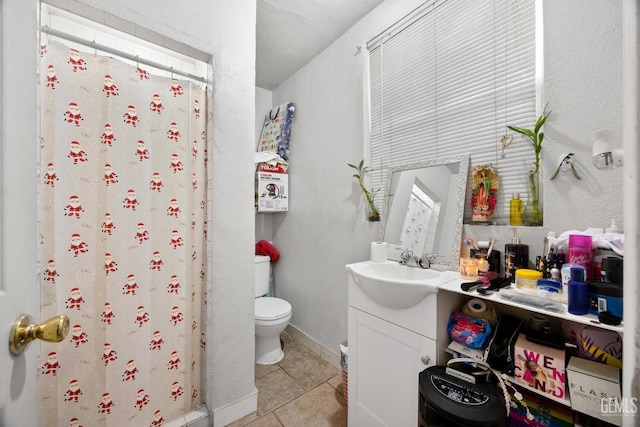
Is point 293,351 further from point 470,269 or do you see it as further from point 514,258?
point 514,258

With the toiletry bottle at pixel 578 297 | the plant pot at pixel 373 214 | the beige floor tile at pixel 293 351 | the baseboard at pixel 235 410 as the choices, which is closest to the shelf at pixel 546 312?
the toiletry bottle at pixel 578 297

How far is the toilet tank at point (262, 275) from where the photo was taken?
242cm

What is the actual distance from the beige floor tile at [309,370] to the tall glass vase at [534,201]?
5.48 feet

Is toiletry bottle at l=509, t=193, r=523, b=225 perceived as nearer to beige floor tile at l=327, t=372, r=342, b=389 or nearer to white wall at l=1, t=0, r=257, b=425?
white wall at l=1, t=0, r=257, b=425

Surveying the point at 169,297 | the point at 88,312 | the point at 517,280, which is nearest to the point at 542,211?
the point at 517,280

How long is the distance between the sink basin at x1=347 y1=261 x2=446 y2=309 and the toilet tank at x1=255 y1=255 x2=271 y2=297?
1264 mm

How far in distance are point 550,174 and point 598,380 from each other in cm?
74

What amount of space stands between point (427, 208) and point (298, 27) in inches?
66.7

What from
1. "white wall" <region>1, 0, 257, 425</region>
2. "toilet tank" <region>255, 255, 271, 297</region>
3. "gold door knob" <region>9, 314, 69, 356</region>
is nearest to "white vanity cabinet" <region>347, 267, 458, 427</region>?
"white wall" <region>1, 0, 257, 425</region>

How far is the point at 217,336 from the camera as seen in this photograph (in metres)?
1.46

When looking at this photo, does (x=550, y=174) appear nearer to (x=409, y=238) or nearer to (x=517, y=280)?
(x=517, y=280)

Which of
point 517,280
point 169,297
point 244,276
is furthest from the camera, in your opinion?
point 244,276

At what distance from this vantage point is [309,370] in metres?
1.98

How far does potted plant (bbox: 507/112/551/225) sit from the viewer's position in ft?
3.53
